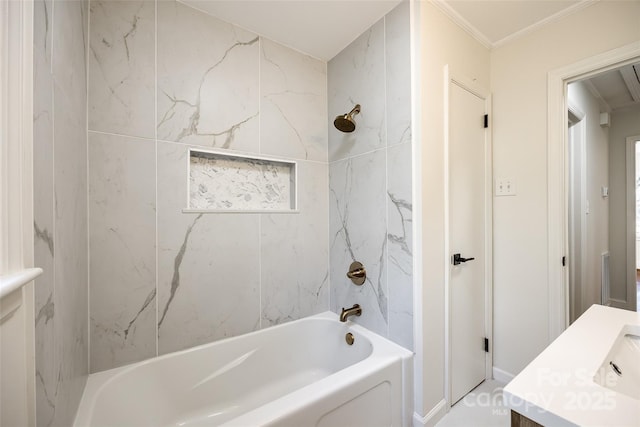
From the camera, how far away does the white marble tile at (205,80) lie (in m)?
1.38

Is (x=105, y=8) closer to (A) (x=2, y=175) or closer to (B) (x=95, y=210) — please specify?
(B) (x=95, y=210)

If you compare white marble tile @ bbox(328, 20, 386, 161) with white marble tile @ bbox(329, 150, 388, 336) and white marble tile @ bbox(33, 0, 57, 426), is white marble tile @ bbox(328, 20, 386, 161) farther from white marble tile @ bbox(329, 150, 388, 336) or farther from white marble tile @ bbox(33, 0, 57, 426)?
white marble tile @ bbox(33, 0, 57, 426)

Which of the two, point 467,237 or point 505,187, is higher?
point 505,187

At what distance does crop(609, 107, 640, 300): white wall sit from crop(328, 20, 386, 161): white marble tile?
2.38 meters

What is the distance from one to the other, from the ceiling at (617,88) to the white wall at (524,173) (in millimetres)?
691

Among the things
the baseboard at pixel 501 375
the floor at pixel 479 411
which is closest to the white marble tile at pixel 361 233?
the floor at pixel 479 411

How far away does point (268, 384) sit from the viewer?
160 centimetres

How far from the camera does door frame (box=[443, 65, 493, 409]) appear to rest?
148 centimetres

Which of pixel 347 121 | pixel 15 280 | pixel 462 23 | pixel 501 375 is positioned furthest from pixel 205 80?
pixel 501 375

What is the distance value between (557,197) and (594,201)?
139cm

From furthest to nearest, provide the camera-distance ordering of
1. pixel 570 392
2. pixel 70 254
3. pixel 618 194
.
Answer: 1. pixel 618 194
2. pixel 70 254
3. pixel 570 392

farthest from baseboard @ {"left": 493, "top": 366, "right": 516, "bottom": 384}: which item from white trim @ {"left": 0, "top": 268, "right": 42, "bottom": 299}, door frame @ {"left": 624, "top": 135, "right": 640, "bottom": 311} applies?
white trim @ {"left": 0, "top": 268, "right": 42, "bottom": 299}

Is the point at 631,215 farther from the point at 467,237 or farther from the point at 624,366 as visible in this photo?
the point at 624,366

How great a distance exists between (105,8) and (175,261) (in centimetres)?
127
